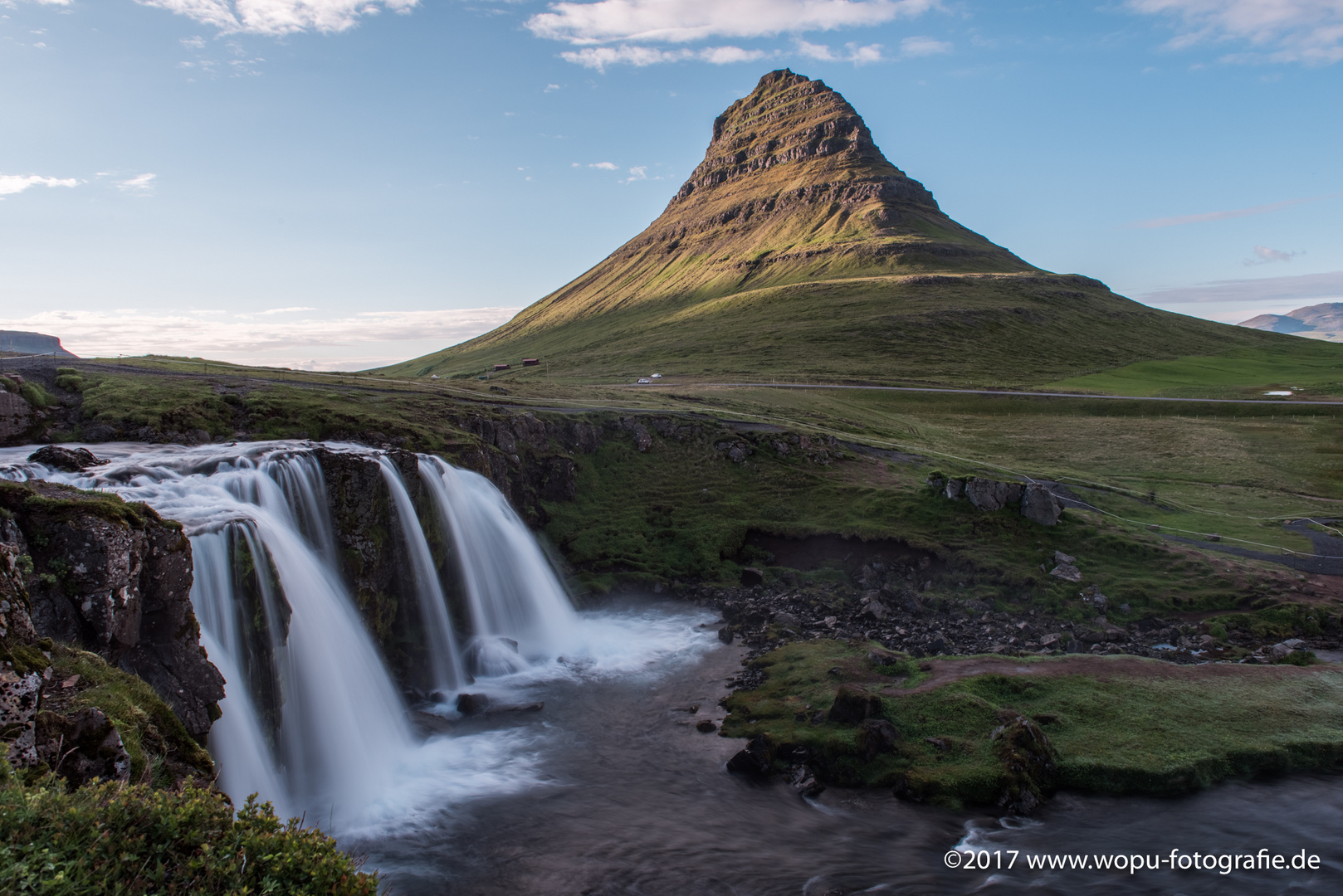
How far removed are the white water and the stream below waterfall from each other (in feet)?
0.24

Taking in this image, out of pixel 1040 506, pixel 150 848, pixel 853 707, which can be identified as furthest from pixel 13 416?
pixel 1040 506

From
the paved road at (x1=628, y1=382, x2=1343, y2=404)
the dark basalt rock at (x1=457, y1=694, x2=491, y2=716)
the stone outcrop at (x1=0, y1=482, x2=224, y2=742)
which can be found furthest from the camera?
the paved road at (x1=628, y1=382, x2=1343, y2=404)

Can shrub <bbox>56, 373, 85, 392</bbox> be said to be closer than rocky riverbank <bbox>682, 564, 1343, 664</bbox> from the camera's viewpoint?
No

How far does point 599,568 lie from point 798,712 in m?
17.8

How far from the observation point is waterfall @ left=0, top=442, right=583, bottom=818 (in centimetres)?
1844

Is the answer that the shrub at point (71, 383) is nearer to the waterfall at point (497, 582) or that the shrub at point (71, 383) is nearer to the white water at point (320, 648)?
the white water at point (320, 648)

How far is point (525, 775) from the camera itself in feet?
65.6

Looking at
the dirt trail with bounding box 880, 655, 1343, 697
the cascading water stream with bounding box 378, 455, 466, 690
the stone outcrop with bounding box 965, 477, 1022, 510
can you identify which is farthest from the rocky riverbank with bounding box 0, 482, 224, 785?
the stone outcrop with bounding box 965, 477, 1022, 510

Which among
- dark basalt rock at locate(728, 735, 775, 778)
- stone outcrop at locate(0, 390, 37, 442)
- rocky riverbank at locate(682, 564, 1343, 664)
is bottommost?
dark basalt rock at locate(728, 735, 775, 778)

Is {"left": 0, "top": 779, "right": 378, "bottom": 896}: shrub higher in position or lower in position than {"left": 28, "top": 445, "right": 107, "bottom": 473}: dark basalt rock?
lower

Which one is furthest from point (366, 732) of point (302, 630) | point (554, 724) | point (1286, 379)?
point (1286, 379)

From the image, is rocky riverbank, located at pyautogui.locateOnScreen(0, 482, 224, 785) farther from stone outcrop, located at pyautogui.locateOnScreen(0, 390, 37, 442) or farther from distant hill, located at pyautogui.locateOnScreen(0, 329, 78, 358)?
distant hill, located at pyautogui.locateOnScreen(0, 329, 78, 358)

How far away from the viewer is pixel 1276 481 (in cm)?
5197

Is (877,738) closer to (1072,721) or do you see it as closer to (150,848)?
(1072,721)
